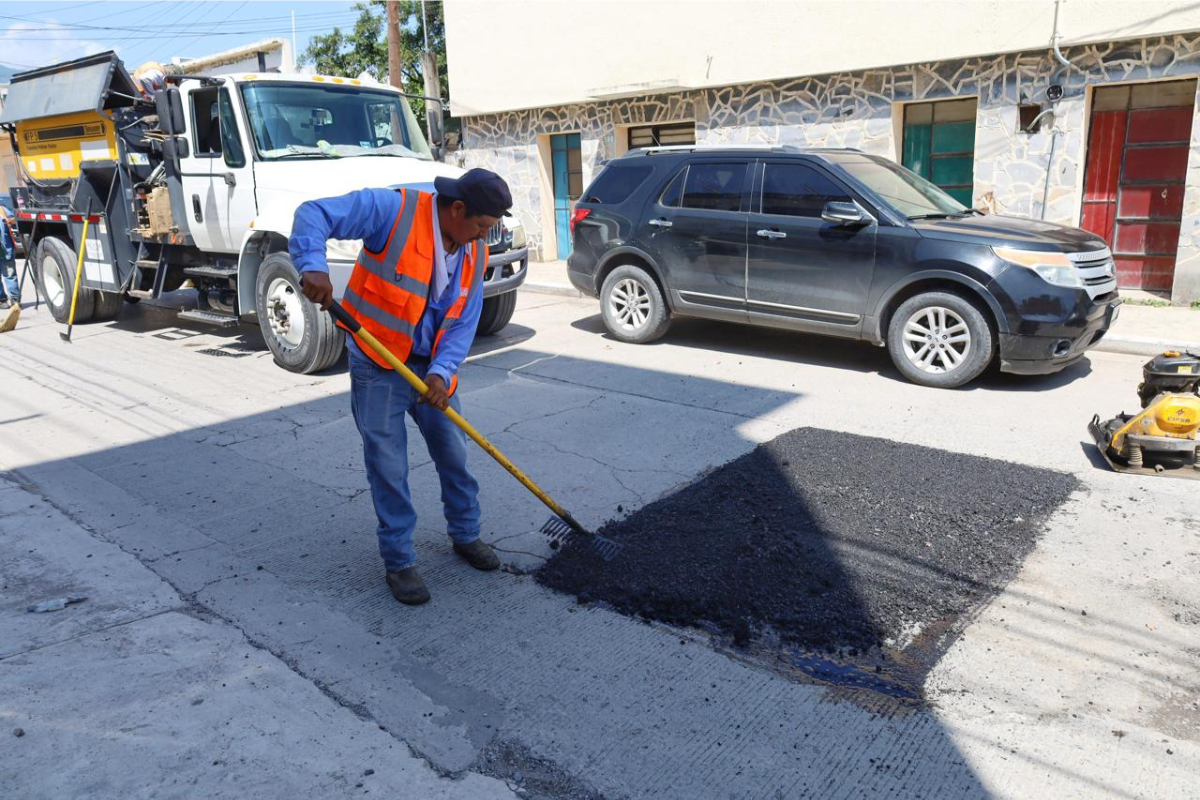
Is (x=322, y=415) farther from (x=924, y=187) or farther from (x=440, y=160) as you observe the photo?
(x=924, y=187)

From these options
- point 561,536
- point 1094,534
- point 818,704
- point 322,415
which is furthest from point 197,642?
point 1094,534

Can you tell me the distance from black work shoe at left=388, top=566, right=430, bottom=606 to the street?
7 centimetres

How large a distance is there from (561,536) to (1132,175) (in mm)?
9933

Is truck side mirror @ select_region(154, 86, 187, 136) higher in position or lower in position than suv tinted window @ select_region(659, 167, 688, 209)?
higher

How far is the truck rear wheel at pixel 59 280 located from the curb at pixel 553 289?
5797 millimetres

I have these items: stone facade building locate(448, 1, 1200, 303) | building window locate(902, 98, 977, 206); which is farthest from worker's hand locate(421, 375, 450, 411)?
building window locate(902, 98, 977, 206)

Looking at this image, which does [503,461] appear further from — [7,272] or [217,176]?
[7,272]

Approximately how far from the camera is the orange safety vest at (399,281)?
395cm

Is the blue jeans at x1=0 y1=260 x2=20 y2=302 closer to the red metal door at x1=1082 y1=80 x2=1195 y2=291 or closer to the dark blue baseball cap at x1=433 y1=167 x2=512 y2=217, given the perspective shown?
the dark blue baseball cap at x1=433 y1=167 x2=512 y2=217

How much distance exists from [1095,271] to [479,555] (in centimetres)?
571

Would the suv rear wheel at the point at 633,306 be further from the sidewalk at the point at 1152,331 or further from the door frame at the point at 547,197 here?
the door frame at the point at 547,197

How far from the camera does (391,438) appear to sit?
4.12 meters

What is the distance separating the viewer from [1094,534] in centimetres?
472

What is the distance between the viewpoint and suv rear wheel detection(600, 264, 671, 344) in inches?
364
